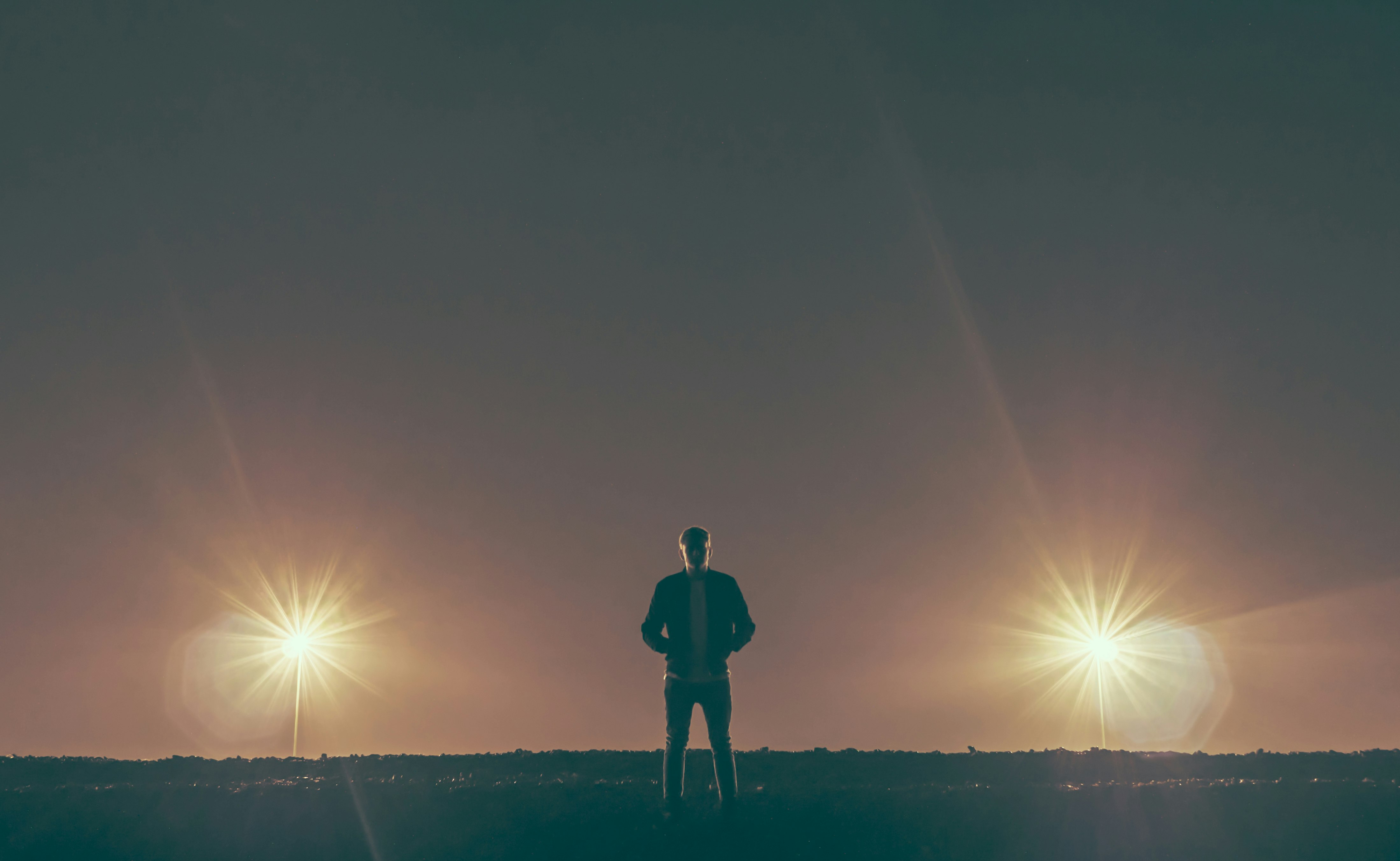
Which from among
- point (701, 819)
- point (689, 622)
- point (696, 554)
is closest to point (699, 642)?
point (689, 622)

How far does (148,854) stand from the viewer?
1059 centimetres

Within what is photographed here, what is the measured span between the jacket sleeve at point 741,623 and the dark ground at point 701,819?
1.96m

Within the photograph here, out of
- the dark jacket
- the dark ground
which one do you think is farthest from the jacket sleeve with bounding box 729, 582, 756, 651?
the dark ground

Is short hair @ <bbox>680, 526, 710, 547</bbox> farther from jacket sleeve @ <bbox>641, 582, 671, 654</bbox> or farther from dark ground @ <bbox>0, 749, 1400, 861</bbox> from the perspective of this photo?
dark ground @ <bbox>0, 749, 1400, 861</bbox>

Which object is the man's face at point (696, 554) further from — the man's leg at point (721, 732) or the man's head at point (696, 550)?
the man's leg at point (721, 732)

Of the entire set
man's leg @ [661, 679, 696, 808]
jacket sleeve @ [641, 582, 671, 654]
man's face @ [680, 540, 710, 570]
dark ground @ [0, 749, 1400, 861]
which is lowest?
dark ground @ [0, 749, 1400, 861]

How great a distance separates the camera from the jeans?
9.63 m

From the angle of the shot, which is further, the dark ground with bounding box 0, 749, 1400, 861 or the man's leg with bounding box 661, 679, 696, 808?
the dark ground with bounding box 0, 749, 1400, 861

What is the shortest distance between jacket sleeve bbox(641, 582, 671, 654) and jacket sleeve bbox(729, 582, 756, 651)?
71cm

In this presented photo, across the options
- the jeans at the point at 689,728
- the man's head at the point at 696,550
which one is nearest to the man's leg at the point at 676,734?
the jeans at the point at 689,728

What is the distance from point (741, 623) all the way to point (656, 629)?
908mm

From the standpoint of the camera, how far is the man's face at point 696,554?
9.66 m

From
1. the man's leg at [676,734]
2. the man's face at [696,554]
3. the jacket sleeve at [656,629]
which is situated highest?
the man's face at [696,554]

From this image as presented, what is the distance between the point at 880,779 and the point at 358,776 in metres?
8.31
